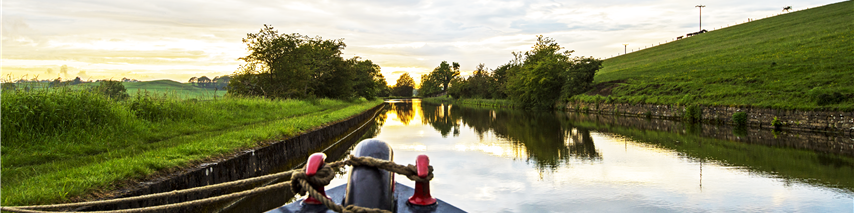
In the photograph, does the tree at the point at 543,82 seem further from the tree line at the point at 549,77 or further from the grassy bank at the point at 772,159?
the grassy bank at the point at 772,159

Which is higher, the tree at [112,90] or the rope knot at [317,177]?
the tree at [112,90]

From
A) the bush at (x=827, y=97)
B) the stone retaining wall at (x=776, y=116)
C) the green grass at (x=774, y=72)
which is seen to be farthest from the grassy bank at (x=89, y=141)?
the green grass at (x=774, y=72)

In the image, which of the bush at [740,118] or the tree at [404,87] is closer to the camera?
the bush at [740,118]

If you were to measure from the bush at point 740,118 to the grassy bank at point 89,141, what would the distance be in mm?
17783

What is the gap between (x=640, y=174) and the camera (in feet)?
Result: 27.9

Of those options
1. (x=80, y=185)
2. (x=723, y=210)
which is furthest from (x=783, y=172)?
(x=80, y=185)

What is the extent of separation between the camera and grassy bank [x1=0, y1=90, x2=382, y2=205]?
4.23 metres

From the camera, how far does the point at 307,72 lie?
26188mm

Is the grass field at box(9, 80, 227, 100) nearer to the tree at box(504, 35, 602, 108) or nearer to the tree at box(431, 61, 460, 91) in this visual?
the tree at box(504, 35, 602, 108)

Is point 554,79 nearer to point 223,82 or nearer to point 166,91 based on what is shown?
point 223,82

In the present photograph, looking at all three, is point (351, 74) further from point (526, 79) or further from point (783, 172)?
point (783, 172)

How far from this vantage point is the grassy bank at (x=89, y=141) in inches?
166

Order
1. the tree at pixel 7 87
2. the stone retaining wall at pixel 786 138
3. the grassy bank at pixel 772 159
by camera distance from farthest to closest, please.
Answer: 1. the stone retaining wall at pixel 786 138
2. the grassy bank at pixel 772 159
3. the tree at pixel 7 87

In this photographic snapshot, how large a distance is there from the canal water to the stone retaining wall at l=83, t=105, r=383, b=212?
1370mm
